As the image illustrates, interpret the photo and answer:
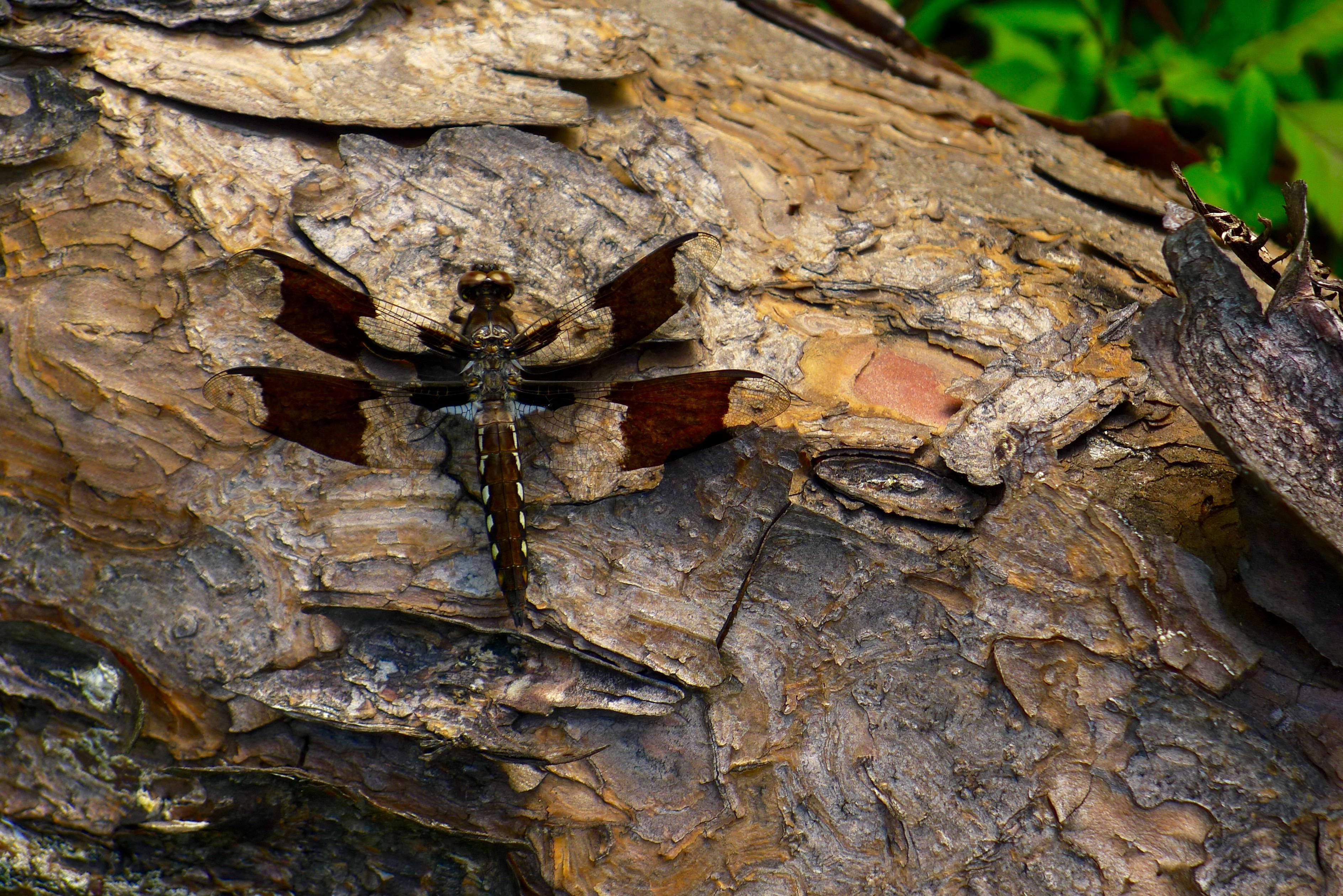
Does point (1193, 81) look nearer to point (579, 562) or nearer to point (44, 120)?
point (579, 562)

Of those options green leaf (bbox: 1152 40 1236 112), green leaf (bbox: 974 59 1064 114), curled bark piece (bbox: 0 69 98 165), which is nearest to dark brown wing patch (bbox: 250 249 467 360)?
curled bark piece (bbox: 0 69 98 165)

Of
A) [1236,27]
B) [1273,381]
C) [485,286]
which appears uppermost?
[1236,27]

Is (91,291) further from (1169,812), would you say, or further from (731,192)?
(1169,812)

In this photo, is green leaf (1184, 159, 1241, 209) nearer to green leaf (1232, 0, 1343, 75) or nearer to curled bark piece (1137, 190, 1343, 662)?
green leaf (1232, 0, 1343, 75)

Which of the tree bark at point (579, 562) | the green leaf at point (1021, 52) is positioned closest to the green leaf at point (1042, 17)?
the green leaf at point (1021, 52)

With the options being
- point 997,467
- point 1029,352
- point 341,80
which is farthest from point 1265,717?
point 341,80

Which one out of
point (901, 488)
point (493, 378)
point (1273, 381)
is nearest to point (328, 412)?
point (493, 378)

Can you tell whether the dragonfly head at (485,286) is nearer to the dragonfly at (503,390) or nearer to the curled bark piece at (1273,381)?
the dragonfly at (503,390)
